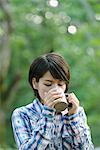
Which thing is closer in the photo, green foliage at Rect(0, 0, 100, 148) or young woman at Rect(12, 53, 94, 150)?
young woman at Rect(12, 53, 94, 150)

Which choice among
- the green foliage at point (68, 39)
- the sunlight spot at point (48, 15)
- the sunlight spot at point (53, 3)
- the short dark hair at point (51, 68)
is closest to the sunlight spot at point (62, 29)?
the green foliage at point (68, 39)

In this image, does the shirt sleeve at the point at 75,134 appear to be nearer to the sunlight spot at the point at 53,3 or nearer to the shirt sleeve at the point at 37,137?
the shirt sleeve at the point at 37,137

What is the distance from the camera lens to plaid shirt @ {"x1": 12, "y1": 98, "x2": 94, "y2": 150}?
2.40m

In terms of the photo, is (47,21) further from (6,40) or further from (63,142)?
(63,142)

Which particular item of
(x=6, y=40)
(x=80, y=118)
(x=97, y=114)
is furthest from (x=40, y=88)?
(x=97, y=114)

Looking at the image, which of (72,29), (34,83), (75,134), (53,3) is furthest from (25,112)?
(72,29)

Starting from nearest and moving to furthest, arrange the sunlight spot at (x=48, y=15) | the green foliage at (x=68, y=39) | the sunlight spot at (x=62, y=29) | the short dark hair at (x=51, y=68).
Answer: the short dark hair at (x=51, y=68), the green foliage at (x=68, y=39), the sunlight spot at (x=48, y=15), the sunlight spot at (x=62, y=29)

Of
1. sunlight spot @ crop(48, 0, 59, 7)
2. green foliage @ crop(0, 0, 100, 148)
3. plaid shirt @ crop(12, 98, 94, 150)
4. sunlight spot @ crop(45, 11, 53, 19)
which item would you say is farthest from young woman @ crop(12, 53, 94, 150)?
sunlight spot @ crop(45, 11, 53, 19)

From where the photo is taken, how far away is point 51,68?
2.51 m

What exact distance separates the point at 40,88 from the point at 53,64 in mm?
118

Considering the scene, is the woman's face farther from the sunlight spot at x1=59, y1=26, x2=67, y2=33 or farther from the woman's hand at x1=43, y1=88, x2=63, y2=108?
the sunlight spot at x1=59, y1=26, x2=67, y2=33

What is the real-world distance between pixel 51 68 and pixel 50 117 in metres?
0.23

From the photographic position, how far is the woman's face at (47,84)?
2464 millimetres

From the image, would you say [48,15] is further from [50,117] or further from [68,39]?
[50,117]
